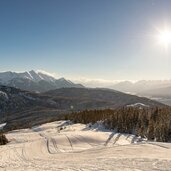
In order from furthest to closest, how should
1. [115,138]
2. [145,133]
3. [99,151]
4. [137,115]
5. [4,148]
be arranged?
[137,115] < [145,133] < [115,138] < [4,148] < [99,151]

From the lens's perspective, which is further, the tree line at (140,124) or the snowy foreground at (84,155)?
the tree line at (140,124)

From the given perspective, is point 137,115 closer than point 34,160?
No

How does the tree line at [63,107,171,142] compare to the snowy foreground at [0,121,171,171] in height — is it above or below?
below

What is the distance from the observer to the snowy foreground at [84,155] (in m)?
20.2

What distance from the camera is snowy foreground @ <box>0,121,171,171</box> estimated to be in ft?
66.3

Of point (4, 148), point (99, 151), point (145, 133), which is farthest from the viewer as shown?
point (145, 133)

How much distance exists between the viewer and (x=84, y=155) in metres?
26.3

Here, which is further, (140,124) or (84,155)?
(140,124)

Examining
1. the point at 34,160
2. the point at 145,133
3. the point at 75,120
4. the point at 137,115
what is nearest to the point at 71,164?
the point at 34,160

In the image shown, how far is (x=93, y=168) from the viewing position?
19.7 meters

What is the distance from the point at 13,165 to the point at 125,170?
10057 millimetres

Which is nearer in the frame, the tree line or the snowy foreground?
the snowy foreground

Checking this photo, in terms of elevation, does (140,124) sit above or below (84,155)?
below

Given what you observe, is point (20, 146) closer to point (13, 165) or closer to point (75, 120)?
point (13, 165)
